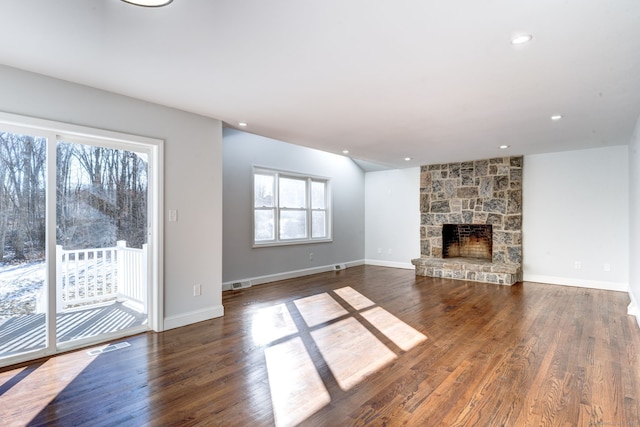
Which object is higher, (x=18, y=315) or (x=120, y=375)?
(x=18, y=315)

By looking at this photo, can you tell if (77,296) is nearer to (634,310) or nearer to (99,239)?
(99,239)

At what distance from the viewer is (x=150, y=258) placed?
139 inches

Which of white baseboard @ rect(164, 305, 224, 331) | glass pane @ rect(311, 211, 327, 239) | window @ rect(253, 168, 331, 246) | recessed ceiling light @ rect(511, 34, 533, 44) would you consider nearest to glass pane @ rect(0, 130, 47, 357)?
white baseboard @ rect(164, 305, 224, 331)

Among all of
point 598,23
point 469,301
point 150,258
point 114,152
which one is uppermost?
point 598,23

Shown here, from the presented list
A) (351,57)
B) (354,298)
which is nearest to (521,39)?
(351,57)

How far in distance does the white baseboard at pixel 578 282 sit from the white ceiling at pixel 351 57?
284cm

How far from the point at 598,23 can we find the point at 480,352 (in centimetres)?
253

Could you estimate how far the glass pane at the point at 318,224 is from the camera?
7.14 metres

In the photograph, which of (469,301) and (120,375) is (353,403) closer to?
(120,375)

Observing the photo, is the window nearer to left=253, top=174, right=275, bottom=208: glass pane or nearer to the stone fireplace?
left=253, top=174, right=275, bottom=208: glass pane

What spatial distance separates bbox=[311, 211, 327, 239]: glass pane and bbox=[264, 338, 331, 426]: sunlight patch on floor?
4118mm

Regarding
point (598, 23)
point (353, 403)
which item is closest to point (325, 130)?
point (598, 23)

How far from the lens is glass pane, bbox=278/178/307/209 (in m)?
6.50

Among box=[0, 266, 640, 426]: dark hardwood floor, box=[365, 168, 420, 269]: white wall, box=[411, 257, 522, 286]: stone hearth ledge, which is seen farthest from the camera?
box=[365, 168, 420, 269]: white wall
